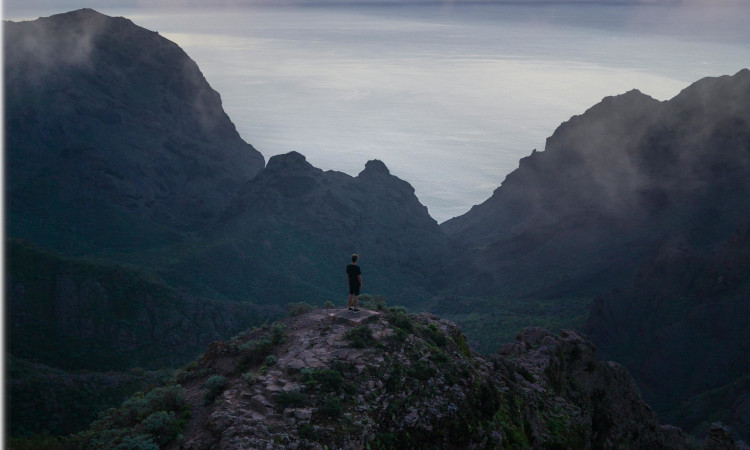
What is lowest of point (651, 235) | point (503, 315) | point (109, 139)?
point (503, 315)

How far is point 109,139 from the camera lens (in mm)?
157375

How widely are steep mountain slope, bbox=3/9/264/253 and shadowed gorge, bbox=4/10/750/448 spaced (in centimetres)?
61

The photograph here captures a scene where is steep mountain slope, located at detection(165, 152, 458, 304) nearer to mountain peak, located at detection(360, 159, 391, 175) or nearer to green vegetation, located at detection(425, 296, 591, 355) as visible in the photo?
mountain peak, located at detection(360, 159, 391, 175)

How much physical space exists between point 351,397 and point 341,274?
111m

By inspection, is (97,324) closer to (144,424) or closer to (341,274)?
(341,274)

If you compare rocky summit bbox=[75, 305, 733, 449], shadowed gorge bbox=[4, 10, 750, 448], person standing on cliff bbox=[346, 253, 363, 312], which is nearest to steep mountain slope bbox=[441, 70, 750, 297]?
shadowed gorge bbox=[4, 10, 750, 448]

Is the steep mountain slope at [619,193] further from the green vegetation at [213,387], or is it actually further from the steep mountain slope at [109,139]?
the green vegetation at [213,387]

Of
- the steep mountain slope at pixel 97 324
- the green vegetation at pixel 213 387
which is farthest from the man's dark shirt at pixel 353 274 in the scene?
the steep mountain slope at pixel 97 324

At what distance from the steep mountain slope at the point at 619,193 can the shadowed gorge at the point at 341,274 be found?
0.58m

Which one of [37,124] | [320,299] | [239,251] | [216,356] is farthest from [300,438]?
[37,124]

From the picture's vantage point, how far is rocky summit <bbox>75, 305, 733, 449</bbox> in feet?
67.2

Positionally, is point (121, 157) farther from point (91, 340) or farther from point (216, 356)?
point (216, 356)

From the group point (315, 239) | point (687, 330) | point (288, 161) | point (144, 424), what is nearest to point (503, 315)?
point (687, 330)

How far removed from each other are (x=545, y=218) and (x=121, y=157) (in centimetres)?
9615
